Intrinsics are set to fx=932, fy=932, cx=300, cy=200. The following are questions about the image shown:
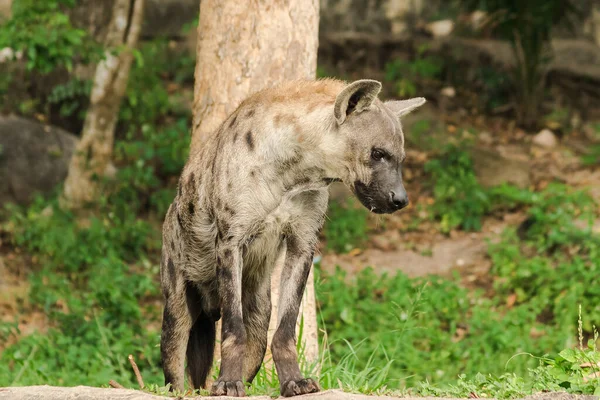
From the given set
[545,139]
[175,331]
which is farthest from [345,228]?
[175,331]

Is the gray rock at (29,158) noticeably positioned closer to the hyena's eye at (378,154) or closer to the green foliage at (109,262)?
the green foliage at (109,262)

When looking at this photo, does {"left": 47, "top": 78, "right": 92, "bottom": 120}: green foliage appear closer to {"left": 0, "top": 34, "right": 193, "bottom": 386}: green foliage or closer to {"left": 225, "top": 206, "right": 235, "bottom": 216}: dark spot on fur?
{"left": 0, "top": 34, "right": 193, "bottom": 386}: green foliage

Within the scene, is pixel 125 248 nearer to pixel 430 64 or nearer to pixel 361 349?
pixel 361 349

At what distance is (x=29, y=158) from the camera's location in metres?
10.6

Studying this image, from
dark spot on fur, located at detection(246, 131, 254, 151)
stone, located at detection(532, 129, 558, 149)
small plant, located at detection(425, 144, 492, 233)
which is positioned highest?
dark spot on fur, located at detection(246, 131, 254, 151)

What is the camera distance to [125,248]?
9.63 meters

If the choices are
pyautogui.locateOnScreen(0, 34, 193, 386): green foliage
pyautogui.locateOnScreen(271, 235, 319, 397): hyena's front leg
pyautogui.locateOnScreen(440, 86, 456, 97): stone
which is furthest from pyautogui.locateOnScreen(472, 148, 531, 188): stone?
pyautogui.locateOnScreen(271, 235, 319, 397): hyena's front leg

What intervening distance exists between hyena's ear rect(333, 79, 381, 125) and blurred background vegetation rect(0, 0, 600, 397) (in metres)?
1.35

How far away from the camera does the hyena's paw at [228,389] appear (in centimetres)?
413

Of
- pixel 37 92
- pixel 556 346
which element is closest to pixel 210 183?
pixel 556 346

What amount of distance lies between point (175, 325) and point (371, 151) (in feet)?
4.88

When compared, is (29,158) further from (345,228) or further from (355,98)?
(355,98)

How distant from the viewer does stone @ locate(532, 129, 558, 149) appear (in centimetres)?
1233

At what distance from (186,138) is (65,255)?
2.40 m
